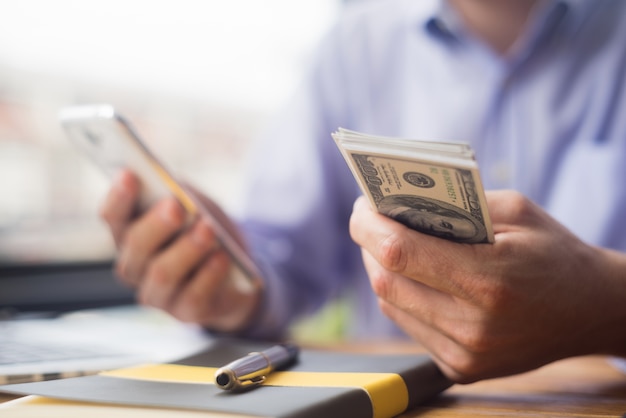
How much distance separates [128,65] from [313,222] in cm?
56

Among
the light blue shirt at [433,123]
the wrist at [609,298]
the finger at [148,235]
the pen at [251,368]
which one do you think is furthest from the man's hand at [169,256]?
the wrist at [609,298]

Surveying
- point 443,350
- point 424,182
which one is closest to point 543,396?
point 443,350

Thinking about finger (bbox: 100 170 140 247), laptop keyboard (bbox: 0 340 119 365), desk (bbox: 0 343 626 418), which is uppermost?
finger (bbox: 100 170 140 247)

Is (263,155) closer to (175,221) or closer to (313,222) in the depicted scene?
(313,222)

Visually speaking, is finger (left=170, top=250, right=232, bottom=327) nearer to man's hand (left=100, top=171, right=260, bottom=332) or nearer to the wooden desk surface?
man's hand (left=100, top=171, right=260, bottom=332)

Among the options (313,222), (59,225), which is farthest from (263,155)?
(59,225)

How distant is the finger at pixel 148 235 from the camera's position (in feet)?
2.48

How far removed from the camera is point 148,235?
780mm

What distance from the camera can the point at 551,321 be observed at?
499mm

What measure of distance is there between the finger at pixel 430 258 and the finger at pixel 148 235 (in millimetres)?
361

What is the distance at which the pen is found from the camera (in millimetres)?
439

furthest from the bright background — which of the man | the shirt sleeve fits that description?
the man

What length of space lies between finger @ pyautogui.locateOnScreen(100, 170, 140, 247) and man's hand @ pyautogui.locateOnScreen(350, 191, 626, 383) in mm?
363

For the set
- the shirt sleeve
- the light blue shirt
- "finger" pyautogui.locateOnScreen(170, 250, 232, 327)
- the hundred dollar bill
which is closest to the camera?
the hundred dollar bill
